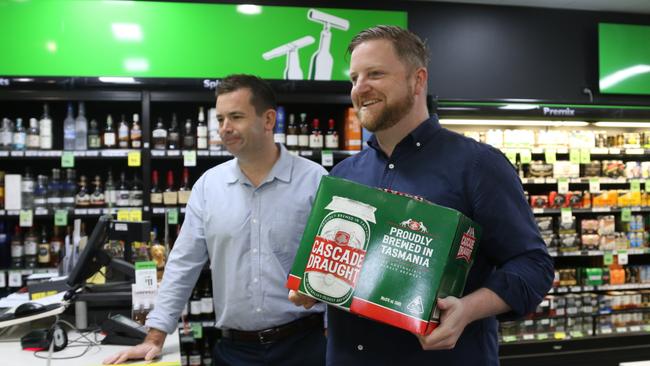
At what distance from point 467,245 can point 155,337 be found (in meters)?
1.46

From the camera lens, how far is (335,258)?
137 centimetres

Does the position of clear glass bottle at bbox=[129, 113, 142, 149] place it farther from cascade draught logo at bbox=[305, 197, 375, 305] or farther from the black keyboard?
cascade draught logo at bbox=[305, 197, 375, 305]

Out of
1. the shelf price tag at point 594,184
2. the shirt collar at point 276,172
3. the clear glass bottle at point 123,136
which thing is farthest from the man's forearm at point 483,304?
the shelf price tag at point 594,184

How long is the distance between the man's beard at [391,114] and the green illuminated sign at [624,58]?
4.94 metres

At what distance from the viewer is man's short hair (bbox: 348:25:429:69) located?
1.49m

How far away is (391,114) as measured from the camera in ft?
4.88

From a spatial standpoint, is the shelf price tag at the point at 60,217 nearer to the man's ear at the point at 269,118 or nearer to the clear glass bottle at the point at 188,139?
the clear glass bottle at the point at 188,139

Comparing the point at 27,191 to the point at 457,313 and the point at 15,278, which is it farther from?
the point at 457,313

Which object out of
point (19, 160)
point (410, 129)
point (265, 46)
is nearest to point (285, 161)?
point (410, 129)

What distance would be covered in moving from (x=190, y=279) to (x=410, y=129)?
1326 millimetres

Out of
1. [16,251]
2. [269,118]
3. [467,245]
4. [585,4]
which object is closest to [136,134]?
[16,251]

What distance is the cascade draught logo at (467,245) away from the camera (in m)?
1.29

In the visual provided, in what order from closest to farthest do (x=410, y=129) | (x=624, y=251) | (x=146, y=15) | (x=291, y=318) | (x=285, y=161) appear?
(x=410, y=129)
(x=291, y=318)
(x=285, y=161)
(x=146, y=15)
(x=624, y=251)

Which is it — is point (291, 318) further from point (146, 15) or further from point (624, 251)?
point (624, 251)
